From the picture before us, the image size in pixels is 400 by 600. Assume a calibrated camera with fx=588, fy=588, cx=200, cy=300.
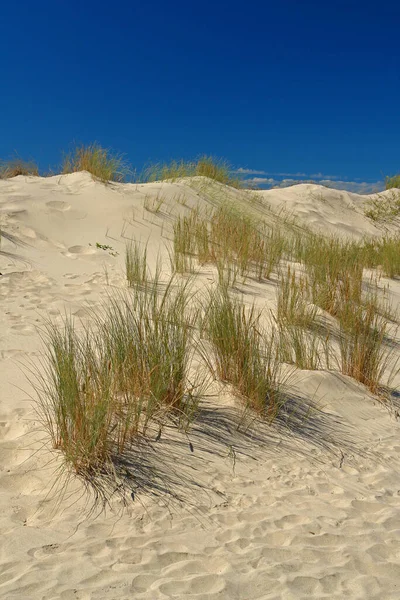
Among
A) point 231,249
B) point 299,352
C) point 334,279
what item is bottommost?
point 299,352

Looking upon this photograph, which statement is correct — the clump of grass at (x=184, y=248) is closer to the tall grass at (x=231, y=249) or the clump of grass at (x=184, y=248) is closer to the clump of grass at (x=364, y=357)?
the tall grass at (x=231, y=249)

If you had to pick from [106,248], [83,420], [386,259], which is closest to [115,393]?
[83,420]

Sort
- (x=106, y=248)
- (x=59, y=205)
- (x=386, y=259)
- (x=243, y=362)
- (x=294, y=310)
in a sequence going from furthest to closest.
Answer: (x=59, y=205), (x=386, y=259), (x=106, y=248), (x=294, y=310), (x=243, y=362)

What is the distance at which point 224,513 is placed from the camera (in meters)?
2.57

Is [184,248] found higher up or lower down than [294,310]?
higher up

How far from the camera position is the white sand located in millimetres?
2137

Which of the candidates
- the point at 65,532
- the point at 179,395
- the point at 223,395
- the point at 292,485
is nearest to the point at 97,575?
the point at 65,532

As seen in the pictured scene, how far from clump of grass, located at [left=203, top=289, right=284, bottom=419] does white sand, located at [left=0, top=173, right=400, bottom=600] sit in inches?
5.6

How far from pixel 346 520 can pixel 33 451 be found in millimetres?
1517

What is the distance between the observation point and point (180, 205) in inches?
395

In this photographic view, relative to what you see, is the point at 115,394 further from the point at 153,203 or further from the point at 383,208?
the point at 383,208

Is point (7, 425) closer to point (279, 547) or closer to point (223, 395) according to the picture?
point (223, 395)

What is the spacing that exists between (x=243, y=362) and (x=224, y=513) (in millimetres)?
1259

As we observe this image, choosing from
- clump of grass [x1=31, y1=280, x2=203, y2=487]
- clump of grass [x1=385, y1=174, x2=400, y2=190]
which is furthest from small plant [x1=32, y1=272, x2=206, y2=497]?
clump of grass [x1=385, y1=174, x2=400, y2=190]
